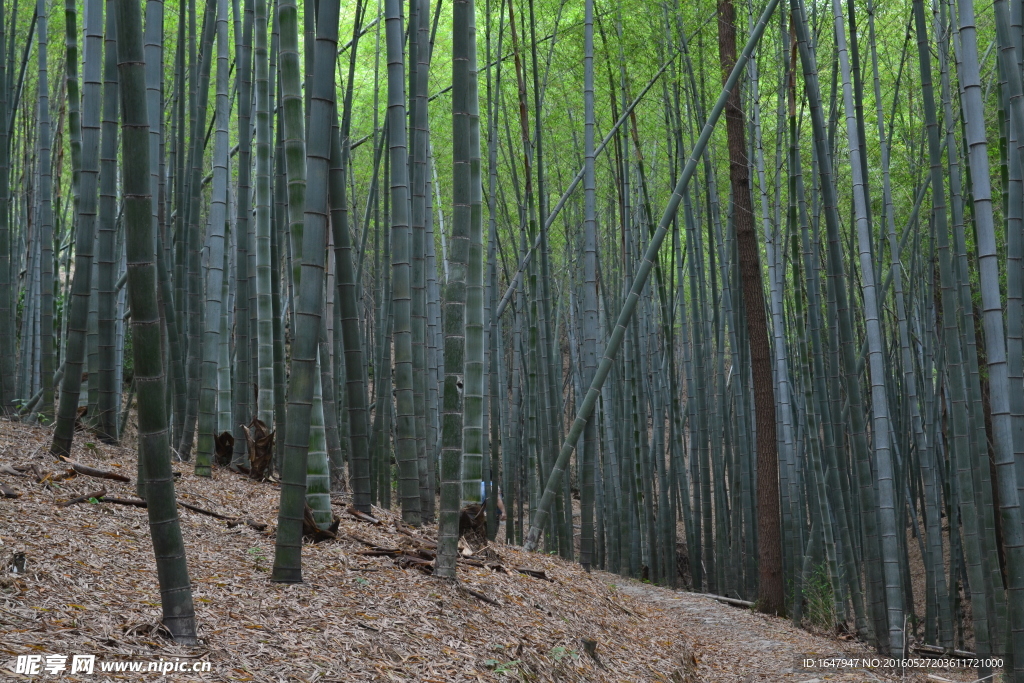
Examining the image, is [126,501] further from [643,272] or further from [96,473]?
[643,272]

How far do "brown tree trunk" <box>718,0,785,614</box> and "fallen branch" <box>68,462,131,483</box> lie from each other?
338 cm

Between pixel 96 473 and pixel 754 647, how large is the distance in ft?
9.43

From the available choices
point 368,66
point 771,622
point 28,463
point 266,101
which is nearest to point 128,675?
point 28,463

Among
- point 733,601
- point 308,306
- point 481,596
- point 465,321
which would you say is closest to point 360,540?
point 481,596

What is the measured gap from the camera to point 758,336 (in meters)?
4.70

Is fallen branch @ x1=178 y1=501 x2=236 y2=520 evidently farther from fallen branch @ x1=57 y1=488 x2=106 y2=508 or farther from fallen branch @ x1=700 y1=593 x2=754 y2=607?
fallen branch @ x1=700 y1=593 x2=754 y2=607

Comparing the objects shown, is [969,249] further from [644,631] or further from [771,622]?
[644,631]

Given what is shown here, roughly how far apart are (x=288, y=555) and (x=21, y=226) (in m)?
5.27

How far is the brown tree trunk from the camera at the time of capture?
185 inches

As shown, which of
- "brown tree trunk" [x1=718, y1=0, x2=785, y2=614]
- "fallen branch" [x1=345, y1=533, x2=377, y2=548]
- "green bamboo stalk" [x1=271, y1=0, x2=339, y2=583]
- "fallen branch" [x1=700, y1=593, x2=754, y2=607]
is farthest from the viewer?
"fallen branch" [x1=700, y1=593, x2=754, y2=607]

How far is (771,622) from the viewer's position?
444 centimetres

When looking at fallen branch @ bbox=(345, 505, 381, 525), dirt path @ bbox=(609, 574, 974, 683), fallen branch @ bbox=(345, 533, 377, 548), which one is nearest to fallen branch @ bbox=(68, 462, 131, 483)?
fallen branch @ bbox=(345, 533, 377, 548)

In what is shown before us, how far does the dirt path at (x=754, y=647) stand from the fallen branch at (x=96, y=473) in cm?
234

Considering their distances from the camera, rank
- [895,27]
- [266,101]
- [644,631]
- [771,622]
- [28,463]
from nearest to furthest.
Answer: [28,463] → [266,101] → [644,631] → [771,622] → [895,27]
